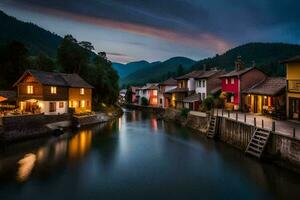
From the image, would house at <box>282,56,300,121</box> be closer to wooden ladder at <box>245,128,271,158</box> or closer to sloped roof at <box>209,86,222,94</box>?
wooden ladder at <box>245,128,271,158</box>

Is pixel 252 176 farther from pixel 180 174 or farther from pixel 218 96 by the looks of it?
pixel 218 96

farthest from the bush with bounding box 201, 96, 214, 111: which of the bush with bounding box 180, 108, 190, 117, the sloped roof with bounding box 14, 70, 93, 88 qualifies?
the sloped roof with bounding box 14, 70, 93, 88

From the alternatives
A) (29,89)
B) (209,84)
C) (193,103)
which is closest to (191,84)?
(209,84)

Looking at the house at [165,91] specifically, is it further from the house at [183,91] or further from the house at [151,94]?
the house at [183,91]

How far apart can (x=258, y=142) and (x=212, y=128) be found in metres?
13.7

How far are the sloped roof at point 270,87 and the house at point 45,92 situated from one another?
1316 inches

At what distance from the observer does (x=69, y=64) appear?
221 ft

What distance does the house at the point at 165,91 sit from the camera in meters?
78.8

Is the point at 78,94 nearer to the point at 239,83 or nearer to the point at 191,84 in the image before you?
the point at 191,84

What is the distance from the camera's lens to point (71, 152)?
31.8 metres

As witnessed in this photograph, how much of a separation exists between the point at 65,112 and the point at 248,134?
35.3 metres

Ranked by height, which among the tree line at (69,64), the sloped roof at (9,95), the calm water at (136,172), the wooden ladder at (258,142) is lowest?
the calm water at (136,172)

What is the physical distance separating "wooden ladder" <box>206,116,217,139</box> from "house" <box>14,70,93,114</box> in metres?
27.9

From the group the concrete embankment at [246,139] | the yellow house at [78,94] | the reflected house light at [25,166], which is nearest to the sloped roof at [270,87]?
the concrete embankment at [246,139]
